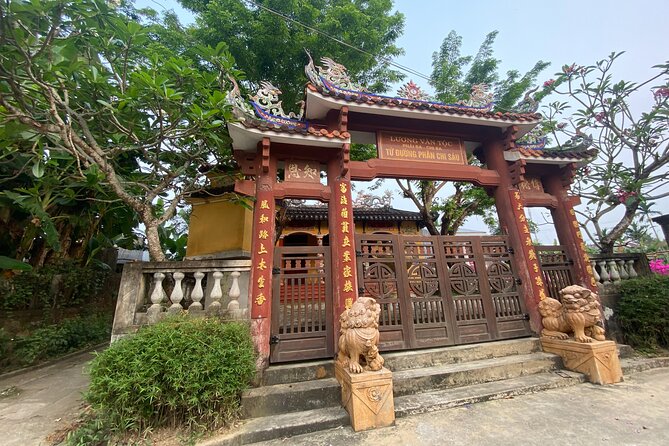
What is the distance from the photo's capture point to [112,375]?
8.89ft

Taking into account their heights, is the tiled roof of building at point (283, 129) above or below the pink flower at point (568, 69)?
below

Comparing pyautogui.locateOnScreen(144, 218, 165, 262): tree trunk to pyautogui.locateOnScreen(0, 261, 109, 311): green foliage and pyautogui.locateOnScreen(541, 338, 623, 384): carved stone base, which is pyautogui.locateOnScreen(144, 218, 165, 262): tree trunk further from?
pyautogui.locateOnScreen(541, 338, 623, 384): carved stone base

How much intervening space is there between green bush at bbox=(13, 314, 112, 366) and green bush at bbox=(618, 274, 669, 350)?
11.5 meters

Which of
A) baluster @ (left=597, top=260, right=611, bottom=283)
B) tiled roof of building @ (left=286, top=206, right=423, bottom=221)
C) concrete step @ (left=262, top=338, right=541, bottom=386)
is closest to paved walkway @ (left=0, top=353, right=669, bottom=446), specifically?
concrete step @ (left=262, top=338, right=541, bottom=386)

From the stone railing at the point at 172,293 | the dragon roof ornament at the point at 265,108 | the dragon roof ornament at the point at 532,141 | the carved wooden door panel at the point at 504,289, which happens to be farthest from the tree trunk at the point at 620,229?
the stone railing at the point at 172,293

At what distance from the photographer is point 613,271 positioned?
18.2 ft

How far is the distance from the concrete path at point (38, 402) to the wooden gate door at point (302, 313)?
260 cm

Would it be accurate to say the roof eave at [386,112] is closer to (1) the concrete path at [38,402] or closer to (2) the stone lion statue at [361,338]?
(2) the stone lion statue at [361,338]

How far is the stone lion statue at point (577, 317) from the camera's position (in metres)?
4.12

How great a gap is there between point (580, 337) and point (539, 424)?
6.45 ft

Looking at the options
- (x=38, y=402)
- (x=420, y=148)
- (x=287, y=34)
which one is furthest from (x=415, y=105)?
(x=38, y=402)

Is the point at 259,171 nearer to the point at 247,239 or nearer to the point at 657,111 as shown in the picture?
the point at 247,239

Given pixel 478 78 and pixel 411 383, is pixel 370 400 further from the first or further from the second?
pixel 478 78

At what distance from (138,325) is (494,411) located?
448cm
